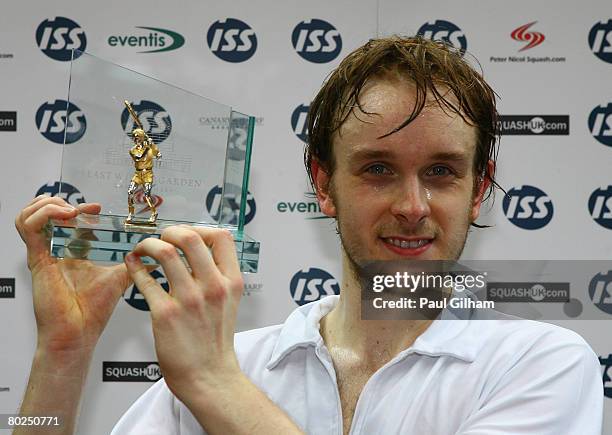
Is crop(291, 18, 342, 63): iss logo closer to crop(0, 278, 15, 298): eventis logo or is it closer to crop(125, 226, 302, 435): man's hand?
crop(0, 278, 15, 298): eventis logo

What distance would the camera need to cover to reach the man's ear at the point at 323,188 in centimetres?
142

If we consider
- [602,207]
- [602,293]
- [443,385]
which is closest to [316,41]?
[602,207]

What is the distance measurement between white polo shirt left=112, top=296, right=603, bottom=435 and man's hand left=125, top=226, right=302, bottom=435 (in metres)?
0.26

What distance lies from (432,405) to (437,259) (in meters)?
0.24

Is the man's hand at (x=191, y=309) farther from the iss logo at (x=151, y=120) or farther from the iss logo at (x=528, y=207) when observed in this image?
the iss logo at (x=528, y=207)

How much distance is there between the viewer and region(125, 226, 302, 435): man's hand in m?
0.92

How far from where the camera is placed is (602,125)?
2.84 meters

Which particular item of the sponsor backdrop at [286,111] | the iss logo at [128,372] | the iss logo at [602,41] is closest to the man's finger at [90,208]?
the sponsor backdrop at [286,111]

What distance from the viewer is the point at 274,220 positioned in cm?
288

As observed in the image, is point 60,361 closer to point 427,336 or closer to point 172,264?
point 172,264

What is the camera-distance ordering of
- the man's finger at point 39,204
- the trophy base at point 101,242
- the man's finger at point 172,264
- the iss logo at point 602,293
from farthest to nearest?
the iss logo at point 602,293 → the man's finger at point 39,204 → the trophy base at point 101,242 → the man's finger at point 172,264

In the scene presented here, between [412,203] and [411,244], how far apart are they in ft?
0.24

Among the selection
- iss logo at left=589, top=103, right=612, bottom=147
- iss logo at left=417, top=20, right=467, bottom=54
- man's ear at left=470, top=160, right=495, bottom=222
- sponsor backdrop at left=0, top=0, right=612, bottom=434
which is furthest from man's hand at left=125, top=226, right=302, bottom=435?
iss logo at left=589, top=103, right=612, bottom=147

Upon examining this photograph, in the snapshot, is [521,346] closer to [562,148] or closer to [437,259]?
[437,259]
